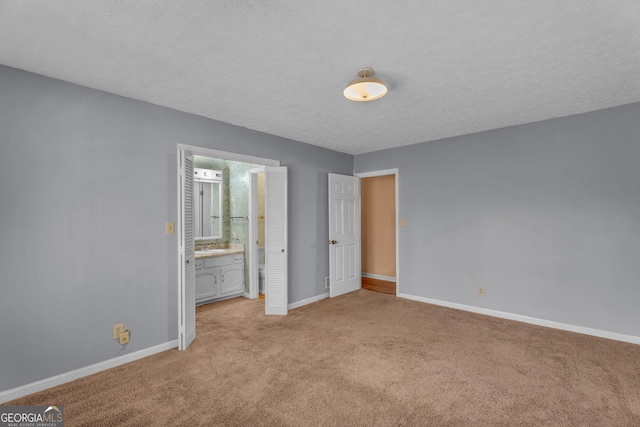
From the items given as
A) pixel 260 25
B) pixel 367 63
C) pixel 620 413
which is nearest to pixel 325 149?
pixel 367 63

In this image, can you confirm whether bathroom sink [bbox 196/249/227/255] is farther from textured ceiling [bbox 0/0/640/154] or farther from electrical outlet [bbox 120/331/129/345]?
textured ceiling [bbox 0/0/640/154]

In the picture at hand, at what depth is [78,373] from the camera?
2.43 m

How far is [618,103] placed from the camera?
3006mm

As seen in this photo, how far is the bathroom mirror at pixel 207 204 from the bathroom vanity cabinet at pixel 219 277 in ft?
1.96

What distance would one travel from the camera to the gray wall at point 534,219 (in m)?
3.08

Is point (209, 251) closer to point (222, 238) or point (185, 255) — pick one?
point (222, 238)

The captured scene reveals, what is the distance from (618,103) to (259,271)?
5188 mm

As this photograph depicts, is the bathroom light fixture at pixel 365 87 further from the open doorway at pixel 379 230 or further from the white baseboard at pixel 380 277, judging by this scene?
the white baseboard at pixel 380 277

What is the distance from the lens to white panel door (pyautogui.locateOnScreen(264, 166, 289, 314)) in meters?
3.95

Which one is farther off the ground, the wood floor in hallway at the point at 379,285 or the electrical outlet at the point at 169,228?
the electrical outlet at the point at 169,228

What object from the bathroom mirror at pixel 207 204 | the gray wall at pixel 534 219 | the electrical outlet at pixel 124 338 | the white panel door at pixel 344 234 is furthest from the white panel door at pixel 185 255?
the gray wall at pixel 534 219

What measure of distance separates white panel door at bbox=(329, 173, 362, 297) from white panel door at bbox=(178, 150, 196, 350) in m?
2.29

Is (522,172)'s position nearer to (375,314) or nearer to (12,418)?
(375,314)

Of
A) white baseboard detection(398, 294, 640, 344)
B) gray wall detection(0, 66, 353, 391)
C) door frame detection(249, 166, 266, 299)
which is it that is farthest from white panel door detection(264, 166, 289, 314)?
white baseboard detection(398, 294, 640, 344)
